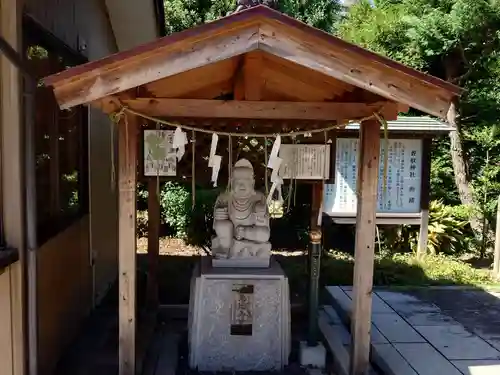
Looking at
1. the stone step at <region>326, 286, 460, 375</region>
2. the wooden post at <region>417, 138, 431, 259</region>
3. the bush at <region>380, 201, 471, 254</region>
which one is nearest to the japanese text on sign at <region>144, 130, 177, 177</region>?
the stone step at <region>326, 286, 460, 375</region>

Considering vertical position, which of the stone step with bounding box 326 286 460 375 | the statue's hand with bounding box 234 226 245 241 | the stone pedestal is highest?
the statue's hand with bounding box 234 226 245 241

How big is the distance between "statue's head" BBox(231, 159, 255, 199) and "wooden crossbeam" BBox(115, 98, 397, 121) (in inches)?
36.1

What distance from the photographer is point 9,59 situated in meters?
3.38

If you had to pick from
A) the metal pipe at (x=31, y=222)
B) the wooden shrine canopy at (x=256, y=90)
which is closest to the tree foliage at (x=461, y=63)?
the wooden shrine canopy at (x=256, y=90)

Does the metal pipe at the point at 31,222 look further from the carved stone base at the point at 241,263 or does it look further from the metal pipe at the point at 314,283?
the metal pipe at the point at 314,283

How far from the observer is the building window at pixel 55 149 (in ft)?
13.8

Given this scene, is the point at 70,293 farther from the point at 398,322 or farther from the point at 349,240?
the point at 349,240

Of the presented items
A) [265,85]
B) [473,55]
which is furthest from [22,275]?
[473,55]

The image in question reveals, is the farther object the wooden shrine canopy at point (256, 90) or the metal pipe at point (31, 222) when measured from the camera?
the metal pipe at point (31, 222)

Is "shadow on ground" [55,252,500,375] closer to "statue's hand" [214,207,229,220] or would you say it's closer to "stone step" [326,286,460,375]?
"stone step" [326,286,460,375]

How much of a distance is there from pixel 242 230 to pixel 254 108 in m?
1.37

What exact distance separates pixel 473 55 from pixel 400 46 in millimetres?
1413

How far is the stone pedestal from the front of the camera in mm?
4570

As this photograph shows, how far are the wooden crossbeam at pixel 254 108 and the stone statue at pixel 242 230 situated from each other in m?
0.97
